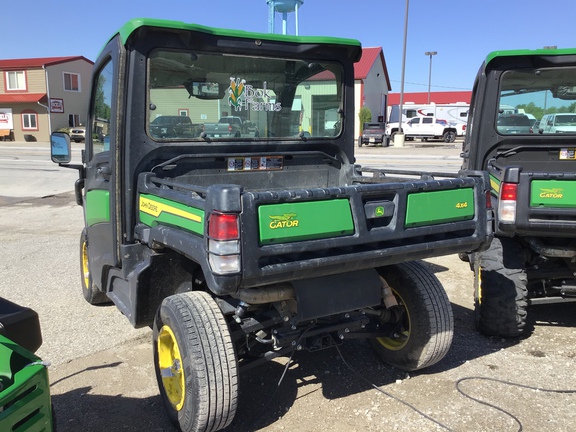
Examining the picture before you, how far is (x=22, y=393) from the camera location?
1.98 metres

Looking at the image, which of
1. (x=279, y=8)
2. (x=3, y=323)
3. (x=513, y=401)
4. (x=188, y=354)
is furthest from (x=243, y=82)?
(x=279, y=8)

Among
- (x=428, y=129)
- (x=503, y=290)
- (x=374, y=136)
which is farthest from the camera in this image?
(x=428, y=129)

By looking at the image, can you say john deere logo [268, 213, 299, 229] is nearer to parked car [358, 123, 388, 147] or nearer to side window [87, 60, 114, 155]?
side window [87, 60, 114, 155]

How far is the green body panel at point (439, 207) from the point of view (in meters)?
3.07

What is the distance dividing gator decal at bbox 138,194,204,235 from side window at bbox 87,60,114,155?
68 centimetres

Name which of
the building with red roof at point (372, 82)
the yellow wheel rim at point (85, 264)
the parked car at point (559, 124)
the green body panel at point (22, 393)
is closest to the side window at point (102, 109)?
the yellow wheel rim at point (85, 264)

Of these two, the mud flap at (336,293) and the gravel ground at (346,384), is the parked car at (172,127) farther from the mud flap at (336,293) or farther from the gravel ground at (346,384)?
the gravel ground at (346,384)

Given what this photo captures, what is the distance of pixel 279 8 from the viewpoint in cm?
1159

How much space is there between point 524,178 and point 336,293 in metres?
1.83

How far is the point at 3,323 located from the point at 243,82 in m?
2.35

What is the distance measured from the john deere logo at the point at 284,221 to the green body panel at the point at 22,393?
1.19 m

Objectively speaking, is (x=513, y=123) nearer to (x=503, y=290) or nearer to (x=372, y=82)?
(x=503, y=290)

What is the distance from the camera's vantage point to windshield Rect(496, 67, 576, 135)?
205 inches

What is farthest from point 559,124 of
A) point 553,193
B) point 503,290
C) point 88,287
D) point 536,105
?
point 88,287
